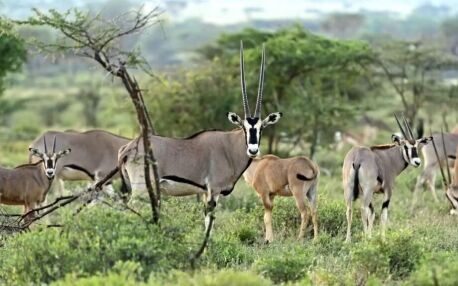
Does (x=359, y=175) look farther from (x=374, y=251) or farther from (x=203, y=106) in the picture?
(x=203, y=106)

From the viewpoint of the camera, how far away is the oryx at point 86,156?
544 inches

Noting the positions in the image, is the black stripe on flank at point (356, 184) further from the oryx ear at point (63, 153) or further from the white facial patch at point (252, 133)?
the oryx ear at point (63, 153)

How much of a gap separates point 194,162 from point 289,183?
148cm

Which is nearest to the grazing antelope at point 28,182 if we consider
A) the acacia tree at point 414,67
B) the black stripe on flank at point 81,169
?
the black stripe on flank at point 81,169

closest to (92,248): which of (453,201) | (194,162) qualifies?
(194,162)

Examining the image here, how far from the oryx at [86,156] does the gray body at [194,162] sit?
3329 millimetres

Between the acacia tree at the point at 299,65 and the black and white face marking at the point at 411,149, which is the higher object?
the acacia tree at the point at 299,65

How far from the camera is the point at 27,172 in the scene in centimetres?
1222

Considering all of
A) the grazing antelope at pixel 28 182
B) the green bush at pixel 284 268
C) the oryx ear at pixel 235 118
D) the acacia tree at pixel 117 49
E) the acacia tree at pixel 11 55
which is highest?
the acacia tree at pixel 11 55

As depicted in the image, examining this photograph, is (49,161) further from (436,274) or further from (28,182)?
(436,274)

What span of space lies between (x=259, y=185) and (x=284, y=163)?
433mm

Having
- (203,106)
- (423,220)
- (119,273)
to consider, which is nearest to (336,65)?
(203,106)

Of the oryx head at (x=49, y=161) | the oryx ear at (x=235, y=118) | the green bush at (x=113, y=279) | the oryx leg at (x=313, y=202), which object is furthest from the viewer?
the oryx head at (x=49, y=161)

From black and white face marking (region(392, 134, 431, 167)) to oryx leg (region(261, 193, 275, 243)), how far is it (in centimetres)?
178
